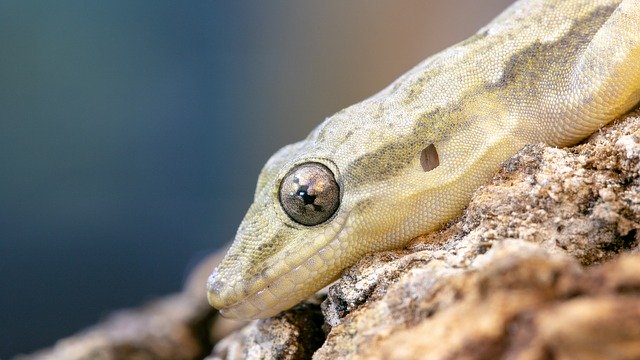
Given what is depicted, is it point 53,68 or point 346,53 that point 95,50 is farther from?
point 346,53

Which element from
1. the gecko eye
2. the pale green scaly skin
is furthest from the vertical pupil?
the pale green scaly skin

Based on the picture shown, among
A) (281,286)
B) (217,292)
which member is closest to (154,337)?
(217,292)

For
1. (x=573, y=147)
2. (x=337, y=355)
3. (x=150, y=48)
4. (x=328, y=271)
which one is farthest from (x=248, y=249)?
(x=150, y=48)

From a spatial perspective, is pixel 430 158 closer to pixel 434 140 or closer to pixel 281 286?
pixel 434 140

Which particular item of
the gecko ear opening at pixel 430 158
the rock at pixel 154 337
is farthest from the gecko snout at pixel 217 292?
the rock at pixel 154 337

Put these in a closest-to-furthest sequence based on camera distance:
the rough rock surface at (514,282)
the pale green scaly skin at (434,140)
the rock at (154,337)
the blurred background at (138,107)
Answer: the rough rock surface at (514,282), the pale green scaly skin at (434,140), the rock at (154,337), the blurred background at (138,107)

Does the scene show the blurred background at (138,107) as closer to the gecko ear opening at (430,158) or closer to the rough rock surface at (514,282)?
the rough rock surface at (514,282)

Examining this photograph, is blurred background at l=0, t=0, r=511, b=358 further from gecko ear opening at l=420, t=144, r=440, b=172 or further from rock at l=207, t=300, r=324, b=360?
rock at l=207, t=300, r=324, b=360
